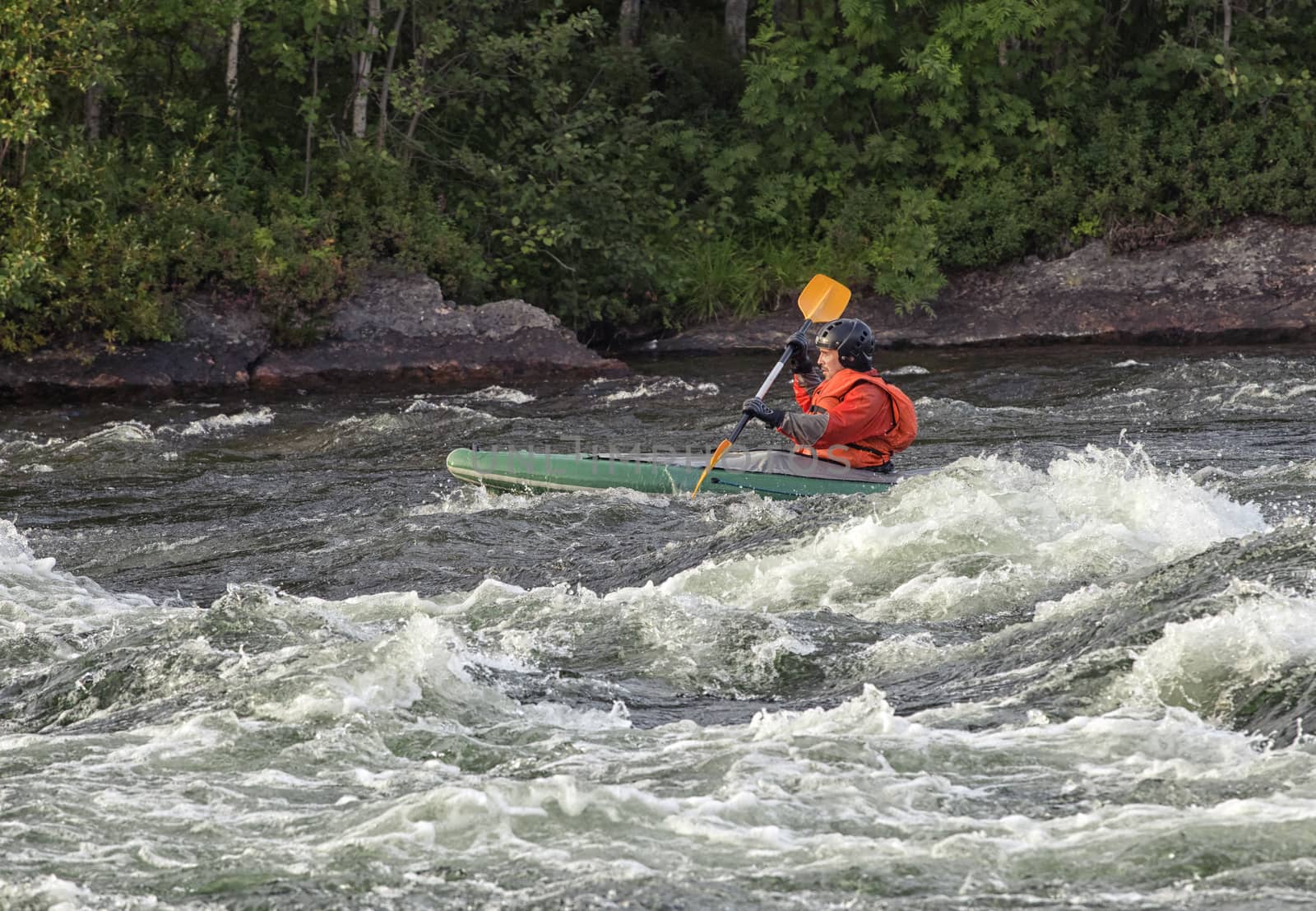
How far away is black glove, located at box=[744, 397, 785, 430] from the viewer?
7969 millimetres

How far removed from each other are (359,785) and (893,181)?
45.3 ft

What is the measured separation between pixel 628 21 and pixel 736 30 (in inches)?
53.3

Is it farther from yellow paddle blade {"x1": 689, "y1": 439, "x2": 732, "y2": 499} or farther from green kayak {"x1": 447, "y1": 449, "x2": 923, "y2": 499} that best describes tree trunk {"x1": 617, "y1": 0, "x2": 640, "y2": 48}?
yellow paddle blade {"x1": 689, "y1": 439, "x2": 732, "y2": 499}

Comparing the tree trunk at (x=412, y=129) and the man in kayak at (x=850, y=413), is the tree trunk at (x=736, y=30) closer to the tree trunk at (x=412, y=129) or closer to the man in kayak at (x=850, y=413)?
the tree trunk at (x=412, y=129)

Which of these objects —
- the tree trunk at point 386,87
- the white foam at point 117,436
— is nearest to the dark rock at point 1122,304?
the tree trunk at point 386,87

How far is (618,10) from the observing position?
58.4 ft

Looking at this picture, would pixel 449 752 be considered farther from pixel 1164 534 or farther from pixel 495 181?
pixel 495 181

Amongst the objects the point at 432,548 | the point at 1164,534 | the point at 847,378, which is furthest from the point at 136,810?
the point at 847,378

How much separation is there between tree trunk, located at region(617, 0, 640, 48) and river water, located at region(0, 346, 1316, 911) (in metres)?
9.60

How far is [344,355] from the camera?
13.6 metres

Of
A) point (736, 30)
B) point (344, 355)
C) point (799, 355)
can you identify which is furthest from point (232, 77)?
point (799, 355)

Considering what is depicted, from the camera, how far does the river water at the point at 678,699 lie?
3.55 metres

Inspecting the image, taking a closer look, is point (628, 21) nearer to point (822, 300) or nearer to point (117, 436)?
point (822, 300)

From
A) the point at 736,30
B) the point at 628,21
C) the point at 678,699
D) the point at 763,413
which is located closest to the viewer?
the point at 678,699
